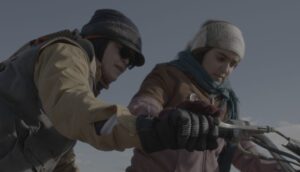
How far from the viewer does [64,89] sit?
205 cm

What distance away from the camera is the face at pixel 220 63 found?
4.23 m

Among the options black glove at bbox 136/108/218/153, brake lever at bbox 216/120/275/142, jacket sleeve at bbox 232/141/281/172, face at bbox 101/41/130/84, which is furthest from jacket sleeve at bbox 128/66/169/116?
black glove at bbox 136/108/218/153

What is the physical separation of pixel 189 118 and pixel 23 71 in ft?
4.48

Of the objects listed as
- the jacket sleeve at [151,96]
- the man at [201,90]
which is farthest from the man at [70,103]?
the man at [201,90]

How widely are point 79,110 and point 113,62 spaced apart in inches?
68.3

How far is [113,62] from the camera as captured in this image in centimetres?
363

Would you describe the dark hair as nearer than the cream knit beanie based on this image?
No

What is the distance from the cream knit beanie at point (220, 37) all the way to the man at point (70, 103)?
0.71 m

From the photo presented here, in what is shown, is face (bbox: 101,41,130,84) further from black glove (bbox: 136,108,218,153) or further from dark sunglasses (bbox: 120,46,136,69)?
black glove (bbox: 136,108,218,153)

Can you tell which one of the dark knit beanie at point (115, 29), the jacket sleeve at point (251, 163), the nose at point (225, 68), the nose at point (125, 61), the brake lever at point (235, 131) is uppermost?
the brake lever at point (235, 131)

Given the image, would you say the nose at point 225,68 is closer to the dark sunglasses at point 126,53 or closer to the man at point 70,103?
the man at point 70,103

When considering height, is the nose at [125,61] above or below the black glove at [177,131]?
below

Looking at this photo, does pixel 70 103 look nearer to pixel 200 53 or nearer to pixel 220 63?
pixel 220 63

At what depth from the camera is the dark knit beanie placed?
12.3 feet
